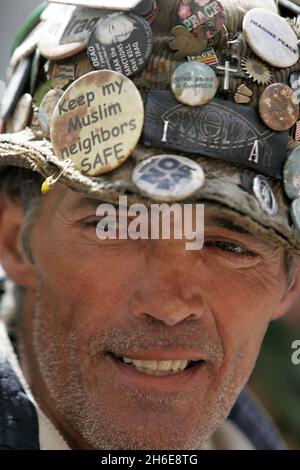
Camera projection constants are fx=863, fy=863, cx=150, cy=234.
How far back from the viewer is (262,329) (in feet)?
8.77

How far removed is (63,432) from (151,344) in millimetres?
490

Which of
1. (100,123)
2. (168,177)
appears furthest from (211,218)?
(100,123)

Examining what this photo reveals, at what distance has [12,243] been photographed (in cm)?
277

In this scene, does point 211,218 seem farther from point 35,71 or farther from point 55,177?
point 35,71

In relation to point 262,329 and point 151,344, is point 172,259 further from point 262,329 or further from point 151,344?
point 262,329

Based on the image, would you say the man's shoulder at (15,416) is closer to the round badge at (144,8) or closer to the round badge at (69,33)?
the round badge at (69,33)

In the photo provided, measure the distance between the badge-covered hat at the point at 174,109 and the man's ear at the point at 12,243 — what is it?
0.33m

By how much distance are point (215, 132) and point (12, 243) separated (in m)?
0.85

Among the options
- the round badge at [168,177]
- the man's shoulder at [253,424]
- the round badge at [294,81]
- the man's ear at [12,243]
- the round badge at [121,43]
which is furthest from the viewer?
the man's shoulder at [253,424]

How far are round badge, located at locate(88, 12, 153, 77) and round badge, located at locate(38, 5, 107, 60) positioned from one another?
1.5 inches

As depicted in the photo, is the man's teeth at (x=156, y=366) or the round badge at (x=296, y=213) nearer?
the round badge at (x=296, y=213)

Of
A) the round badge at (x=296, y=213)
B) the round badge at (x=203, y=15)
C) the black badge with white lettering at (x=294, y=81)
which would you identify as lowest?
the round badge at (x=296, y=213)

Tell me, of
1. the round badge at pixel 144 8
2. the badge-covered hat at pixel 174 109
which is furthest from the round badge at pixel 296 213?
the round badge at pixel 144 8

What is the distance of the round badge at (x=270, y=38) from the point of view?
93.7 inches
